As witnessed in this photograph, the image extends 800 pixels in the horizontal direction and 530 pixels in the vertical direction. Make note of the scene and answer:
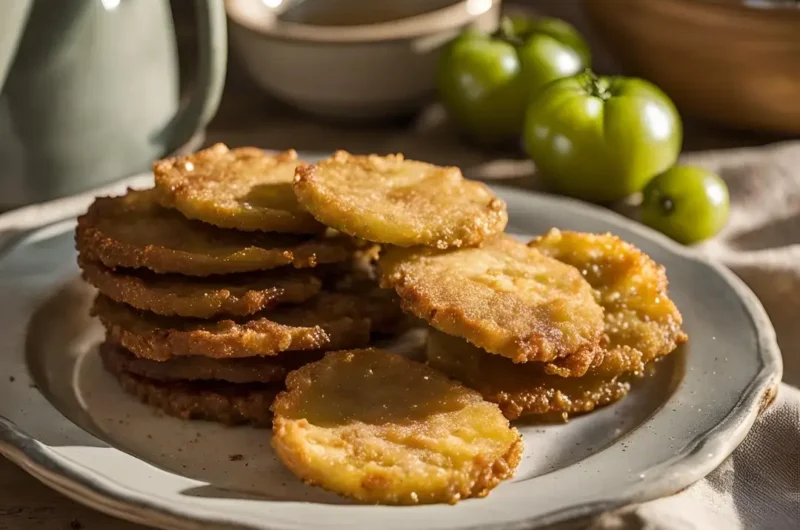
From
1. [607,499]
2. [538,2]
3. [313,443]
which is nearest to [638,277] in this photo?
[607,499]

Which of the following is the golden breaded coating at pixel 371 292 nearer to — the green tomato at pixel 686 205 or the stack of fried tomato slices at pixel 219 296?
the stack of fried tomato slices at pixel 219 296

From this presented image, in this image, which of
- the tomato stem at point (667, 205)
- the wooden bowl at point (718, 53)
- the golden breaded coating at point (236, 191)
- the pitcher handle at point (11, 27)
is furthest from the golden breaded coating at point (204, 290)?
the wooden bowl at point (718, 53)

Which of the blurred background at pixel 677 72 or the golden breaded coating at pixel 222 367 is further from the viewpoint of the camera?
the blurred background at pixel 677 72

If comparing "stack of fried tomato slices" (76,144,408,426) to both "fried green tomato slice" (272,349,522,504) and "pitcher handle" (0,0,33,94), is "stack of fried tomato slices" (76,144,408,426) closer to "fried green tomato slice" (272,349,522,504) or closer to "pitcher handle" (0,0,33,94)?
"fried green tomato slice" (272,349,522,504)

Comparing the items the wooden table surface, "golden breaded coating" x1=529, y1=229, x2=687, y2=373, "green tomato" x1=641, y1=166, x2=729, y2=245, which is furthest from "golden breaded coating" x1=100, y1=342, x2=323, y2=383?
the wooden table surface

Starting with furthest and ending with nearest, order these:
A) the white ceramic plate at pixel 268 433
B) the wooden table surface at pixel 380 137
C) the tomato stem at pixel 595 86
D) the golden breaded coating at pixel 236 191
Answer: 1. the wooden table surface at pixel 380 137
2. the tomato stem at pixel 595 86
3. the golden breaded coating at pixel 236 191
4. the white ceramic plate at pixel 268 433

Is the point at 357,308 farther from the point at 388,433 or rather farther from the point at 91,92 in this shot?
the point at 91,92
